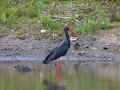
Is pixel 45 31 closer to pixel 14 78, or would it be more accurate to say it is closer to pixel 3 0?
pixel 3 0

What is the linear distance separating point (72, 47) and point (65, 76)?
2.78 metres

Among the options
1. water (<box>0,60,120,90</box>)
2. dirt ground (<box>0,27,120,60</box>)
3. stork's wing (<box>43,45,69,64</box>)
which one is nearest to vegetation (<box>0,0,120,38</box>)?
dirt ground (<box>0,27,120,60</box>)

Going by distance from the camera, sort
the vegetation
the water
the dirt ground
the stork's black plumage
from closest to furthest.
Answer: the water, the stork's black plumage, the dirt ground, the vegetation

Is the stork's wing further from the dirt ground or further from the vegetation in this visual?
the vegetation

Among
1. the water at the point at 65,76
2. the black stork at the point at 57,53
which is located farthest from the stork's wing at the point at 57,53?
the water at the point at 65,76

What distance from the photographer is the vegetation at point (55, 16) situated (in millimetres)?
15453

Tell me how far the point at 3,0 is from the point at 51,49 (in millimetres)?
2485

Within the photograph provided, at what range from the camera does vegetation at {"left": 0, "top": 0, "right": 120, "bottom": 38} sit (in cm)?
1545

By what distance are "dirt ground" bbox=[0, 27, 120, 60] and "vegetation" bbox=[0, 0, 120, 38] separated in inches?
11.9

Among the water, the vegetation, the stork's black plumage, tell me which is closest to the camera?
the water

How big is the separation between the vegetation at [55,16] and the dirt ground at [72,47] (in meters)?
0.30

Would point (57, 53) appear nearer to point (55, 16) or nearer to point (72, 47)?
point (72, 47)

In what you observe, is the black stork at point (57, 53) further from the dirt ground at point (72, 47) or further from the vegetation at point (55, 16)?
the vegetation at point (55, 16)

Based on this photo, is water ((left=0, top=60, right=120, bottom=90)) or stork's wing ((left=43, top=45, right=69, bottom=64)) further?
stork's wing ((left=43, top=45, right=69, bottom=64))
